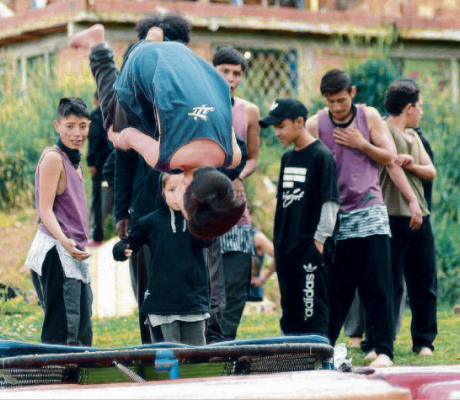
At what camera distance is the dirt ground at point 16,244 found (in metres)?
9.28

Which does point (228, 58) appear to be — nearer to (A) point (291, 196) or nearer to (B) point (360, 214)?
(A) point (291, 196)

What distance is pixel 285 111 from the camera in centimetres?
711

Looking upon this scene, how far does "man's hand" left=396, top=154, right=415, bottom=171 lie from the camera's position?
746 cm

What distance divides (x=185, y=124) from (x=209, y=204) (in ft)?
1.58

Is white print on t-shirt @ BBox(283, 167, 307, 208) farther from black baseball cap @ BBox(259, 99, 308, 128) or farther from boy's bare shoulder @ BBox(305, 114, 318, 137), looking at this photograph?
boy's bare shoulder @ BBox(305, 114, 318, 137)

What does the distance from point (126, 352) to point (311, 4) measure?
642 inches

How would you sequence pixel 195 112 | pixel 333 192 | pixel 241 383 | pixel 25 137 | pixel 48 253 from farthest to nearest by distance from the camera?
pixel 25 137
pixel 333 192
pixel 48 253
pixel 195 112
pixel 241 383

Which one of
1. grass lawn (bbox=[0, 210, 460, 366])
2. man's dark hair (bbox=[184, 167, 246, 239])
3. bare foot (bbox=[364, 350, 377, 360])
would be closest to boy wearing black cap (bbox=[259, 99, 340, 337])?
bare foot (bbox=[364, 350, 377, 360])

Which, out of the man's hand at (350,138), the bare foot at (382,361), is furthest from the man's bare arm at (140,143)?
the bare foot at (382,361)

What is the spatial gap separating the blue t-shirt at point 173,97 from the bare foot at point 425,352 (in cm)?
294

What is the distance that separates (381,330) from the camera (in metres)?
6.95

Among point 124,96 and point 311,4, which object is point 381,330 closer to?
point 124,96

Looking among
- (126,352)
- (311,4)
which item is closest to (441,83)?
(311,4)

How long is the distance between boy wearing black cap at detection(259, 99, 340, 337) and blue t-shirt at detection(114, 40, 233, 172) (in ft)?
5.56
